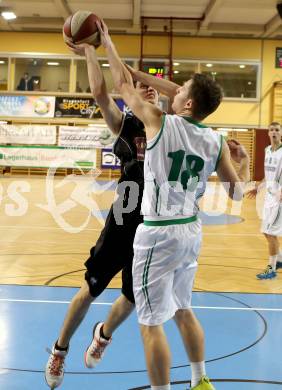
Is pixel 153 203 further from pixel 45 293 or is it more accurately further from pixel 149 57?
pixel 149 57

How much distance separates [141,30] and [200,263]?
17.3 metres

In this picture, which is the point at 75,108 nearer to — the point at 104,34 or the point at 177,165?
the point at 104,34

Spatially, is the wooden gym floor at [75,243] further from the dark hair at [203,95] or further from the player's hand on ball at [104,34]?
the dark hair at [203,95]

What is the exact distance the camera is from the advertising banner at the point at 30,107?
22.7m

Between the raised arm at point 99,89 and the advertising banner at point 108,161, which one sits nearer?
the raised arm at point 99,89

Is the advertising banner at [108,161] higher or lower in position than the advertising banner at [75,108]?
lower

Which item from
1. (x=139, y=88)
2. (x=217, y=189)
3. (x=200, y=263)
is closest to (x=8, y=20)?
(x=217, y=189)

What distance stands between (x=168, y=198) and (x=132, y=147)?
62cm

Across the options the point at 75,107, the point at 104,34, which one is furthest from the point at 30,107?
the point at 104,34

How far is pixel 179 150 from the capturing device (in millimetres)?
2412

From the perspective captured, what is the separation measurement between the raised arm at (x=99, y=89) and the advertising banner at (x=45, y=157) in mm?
17880

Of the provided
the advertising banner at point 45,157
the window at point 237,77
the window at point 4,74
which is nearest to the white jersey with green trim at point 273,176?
the advertising banner at point 45,157

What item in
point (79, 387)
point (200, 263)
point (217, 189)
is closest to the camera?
point (79, 387)

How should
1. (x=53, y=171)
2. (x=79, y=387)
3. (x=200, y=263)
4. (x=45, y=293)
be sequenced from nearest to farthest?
1. (x=79, y=387)
2. (x=45, y=293)
3. (x=200, y=263)
4. (x=53, y=171)
